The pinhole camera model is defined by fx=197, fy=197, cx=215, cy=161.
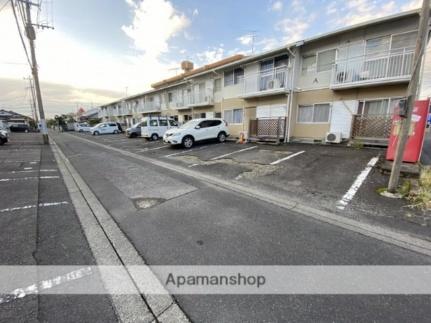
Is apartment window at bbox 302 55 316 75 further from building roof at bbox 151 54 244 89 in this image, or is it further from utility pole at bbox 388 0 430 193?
utility pole at bbox 388 0 430 193

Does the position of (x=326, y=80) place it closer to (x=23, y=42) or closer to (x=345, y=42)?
(x=345, y=42)

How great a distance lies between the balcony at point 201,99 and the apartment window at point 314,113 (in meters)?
8.19

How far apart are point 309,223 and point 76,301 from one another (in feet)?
11.2

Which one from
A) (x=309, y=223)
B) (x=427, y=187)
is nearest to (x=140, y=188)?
(x=309, y=223)

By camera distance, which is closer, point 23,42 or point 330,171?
point 330,171

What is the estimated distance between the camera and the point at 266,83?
1302 cm

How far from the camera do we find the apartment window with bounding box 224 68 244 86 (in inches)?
598

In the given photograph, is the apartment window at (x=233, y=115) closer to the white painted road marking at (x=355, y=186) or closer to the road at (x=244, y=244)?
the white painted road marking at (x=355, y=186)

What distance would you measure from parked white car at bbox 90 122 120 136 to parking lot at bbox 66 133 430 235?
23.9 meters

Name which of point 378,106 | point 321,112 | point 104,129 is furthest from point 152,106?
point 378,106

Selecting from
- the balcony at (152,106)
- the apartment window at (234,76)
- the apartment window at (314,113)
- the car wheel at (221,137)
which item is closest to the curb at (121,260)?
the car wheel at (221,137)

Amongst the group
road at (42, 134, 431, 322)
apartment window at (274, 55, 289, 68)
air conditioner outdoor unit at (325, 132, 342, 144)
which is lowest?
road at (42, 134, 431, 322)

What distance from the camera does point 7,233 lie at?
10.5 feet

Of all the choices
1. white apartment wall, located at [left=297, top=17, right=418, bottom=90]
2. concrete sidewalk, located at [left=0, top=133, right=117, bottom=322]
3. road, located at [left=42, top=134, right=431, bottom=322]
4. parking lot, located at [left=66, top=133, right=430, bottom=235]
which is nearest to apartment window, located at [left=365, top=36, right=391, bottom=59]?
white apartment wall, located at [left=297, top=17, right=418, bottom=90]
